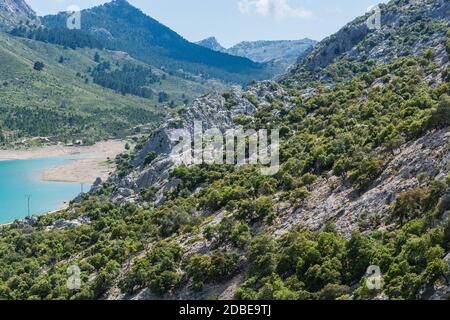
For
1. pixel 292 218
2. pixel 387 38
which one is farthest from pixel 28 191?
pixel 292 218

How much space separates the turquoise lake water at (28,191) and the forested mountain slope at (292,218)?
41.0 m

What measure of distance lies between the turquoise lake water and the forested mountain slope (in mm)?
40950

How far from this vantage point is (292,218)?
49.9 meters

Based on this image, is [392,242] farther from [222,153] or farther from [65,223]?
[65,223]

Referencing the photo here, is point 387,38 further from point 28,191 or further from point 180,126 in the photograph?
point 28,191

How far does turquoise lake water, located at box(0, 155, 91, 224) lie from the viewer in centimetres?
13275

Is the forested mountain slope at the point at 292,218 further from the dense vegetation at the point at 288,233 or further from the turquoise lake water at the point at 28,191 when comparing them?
the turquoise lake water at the point at 28,191

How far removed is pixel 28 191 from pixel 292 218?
4755 inches

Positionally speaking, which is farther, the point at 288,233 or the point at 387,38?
the point at 387,38

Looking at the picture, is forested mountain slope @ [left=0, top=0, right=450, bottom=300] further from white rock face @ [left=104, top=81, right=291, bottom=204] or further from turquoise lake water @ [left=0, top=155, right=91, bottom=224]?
turquoise lake water @ [left=0, top=155, right=91, bottom=224]

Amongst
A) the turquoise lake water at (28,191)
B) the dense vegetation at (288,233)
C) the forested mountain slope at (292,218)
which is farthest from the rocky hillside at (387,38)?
the turquoise lake water at (28,191)

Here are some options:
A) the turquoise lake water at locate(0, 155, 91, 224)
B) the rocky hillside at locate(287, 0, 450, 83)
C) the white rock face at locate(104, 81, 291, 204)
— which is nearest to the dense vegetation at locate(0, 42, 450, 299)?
the white rock face at locate(104, 81, 291, 204)

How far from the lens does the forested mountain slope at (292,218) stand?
3503cm

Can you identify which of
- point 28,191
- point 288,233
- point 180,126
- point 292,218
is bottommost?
point 28,191
